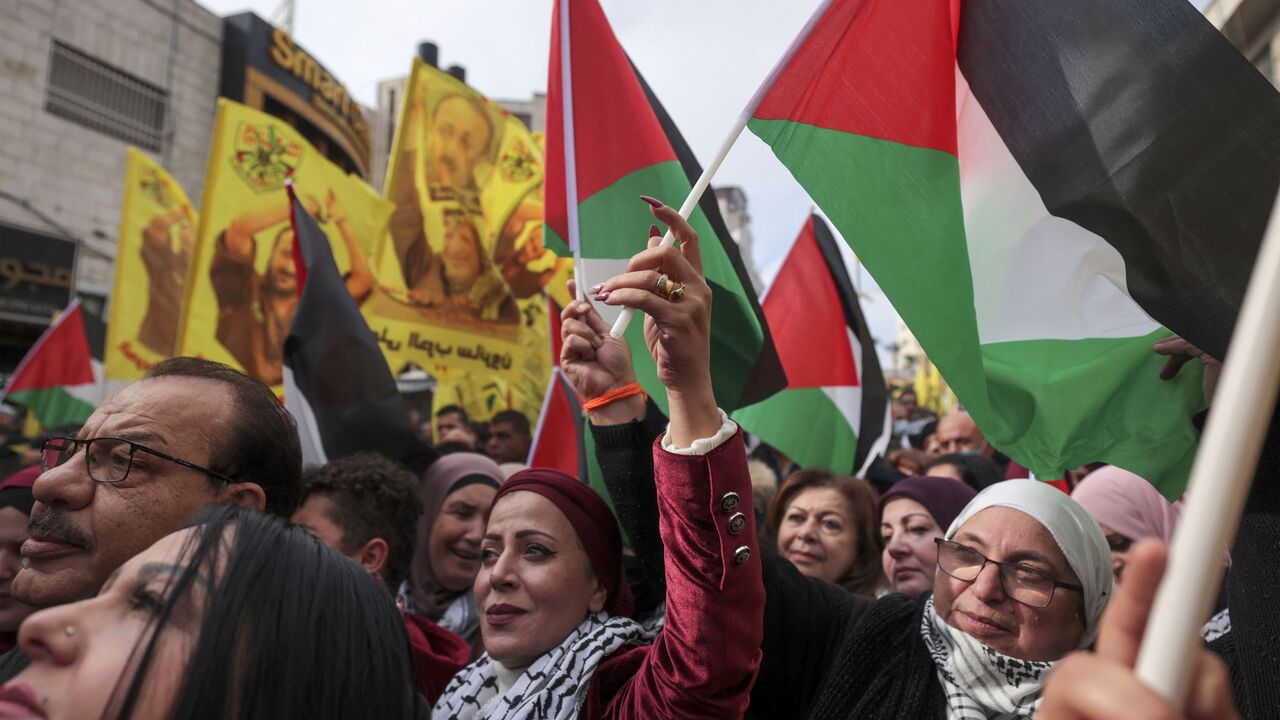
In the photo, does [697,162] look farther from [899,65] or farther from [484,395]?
[484,395]

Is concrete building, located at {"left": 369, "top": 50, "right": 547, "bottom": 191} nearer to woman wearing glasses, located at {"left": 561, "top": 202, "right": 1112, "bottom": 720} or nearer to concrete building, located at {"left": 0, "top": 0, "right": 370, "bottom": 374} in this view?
concrete building, located at {"left": 0, "top": 0, "right": 370, "bottom": 374}

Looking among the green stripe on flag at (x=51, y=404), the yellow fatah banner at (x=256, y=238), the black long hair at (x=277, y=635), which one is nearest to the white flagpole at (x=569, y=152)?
the black long hair at (x=277, y=635)

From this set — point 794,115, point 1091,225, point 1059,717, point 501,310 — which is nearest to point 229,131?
point 501,310

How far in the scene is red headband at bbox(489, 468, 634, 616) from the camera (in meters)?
2.29

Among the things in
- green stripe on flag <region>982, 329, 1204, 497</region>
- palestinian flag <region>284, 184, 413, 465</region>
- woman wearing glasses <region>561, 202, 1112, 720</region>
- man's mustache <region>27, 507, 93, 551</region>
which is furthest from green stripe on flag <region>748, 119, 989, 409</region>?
A: palestinian flag <region>284, 184, 413, 465</region>

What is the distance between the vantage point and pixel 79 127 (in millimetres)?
15430

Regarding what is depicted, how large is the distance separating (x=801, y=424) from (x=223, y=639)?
12.2 ft

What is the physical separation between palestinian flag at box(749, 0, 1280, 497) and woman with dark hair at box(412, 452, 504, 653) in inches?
71.4

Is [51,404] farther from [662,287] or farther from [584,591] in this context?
[662,287]

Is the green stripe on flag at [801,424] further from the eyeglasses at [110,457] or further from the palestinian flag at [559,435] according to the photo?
the eyeglasses at [110,457]

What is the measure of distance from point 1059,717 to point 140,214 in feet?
25.2

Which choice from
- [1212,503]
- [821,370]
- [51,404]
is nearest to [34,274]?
[51,404]

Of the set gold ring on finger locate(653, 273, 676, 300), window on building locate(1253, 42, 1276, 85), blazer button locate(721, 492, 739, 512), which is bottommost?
blazer button locate(721, 492, 739, 512)

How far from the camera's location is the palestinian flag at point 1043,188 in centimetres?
185
